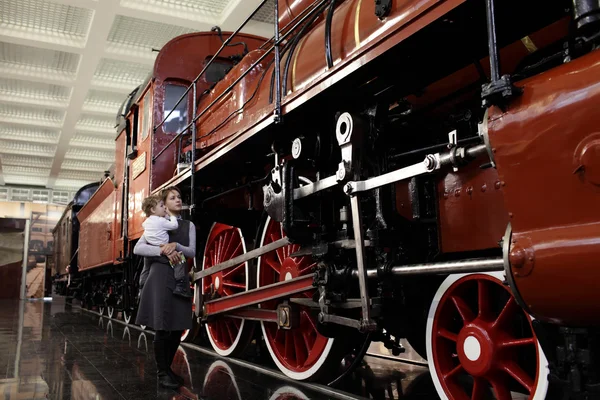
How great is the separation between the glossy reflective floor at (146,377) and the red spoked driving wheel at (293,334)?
13 cm

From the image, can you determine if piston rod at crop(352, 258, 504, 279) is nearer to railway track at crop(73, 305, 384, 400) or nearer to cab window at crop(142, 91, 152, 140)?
railway track at crop(73, 305, 384, 400)

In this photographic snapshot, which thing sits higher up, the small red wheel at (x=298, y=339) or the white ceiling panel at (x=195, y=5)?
the white ceiling panel at (x=195, y=5)

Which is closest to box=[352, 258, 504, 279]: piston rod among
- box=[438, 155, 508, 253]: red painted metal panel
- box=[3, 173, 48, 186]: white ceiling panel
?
box=[438, 155, 508, 253]: red painted metal panel

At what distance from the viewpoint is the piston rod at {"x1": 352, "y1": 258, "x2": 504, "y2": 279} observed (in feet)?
6.21

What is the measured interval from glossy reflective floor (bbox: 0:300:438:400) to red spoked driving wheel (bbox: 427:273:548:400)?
691 mm

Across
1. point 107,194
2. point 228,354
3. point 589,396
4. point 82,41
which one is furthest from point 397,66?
point 82,41

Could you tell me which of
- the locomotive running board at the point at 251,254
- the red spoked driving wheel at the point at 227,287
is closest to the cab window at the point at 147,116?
the red spoked driving wheel at the point at 227,287

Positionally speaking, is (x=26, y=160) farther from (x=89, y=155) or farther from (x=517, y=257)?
(x=517, y=257)

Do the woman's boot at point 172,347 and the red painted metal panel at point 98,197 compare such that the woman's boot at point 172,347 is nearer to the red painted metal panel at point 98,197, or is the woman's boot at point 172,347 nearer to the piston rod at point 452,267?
the piston rod at point 452,267

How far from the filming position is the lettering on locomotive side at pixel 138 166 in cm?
589

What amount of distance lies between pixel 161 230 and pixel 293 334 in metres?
1.19

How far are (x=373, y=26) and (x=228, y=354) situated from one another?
10.3 ft

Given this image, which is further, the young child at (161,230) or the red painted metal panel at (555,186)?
the young child at (161,230)

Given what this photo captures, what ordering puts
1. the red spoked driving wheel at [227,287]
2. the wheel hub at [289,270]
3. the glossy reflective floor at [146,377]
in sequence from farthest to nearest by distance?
the red spoked driving wheel at [227,287], the wheel hub at [289,270], the glossy reflective floor at [146,377]
